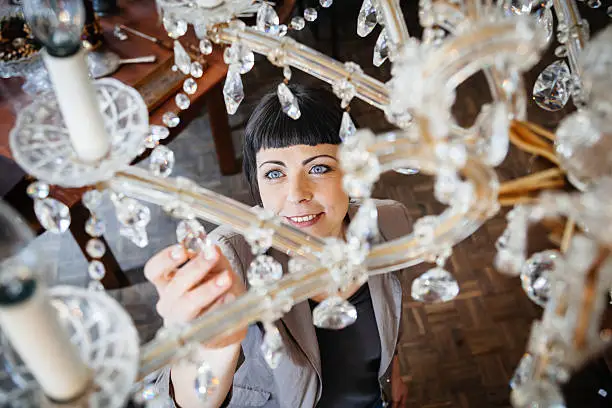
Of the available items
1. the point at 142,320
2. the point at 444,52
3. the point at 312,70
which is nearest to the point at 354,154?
the point at 444,52

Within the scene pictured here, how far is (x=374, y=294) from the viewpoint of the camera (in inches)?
66.9

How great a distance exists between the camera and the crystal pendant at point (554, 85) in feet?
3.37

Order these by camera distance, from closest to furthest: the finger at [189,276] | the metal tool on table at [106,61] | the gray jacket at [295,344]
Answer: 1. the finger at [189,276]
2. the gray jacket at [295,344]
3. the metal tool on table at [106,61]

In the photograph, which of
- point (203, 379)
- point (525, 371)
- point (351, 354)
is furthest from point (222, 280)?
point (351, 354)

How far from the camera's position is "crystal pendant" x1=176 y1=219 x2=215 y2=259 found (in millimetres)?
913

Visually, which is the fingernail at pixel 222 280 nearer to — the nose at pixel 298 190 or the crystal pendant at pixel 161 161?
the crystal pendant at pixel 161 161

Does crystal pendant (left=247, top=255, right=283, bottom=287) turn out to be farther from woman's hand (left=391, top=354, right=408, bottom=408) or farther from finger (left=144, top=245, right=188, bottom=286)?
woman's hand (left=391, top=354, right=408, bottom=408)

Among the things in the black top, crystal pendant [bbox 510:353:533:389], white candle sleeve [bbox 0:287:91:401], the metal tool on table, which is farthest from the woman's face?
the metal tool on table

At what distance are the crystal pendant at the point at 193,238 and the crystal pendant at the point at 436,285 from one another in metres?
0.29

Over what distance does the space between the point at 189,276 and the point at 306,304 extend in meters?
0.75

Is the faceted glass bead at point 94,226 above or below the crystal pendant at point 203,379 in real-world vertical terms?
above

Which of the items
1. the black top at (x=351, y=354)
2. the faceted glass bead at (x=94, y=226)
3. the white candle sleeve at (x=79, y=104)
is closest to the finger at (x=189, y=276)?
the faceted glass bead at (x=94, y=226)

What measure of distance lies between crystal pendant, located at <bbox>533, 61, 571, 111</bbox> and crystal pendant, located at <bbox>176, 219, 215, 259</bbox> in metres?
0.58

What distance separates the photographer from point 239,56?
99 centimetres
